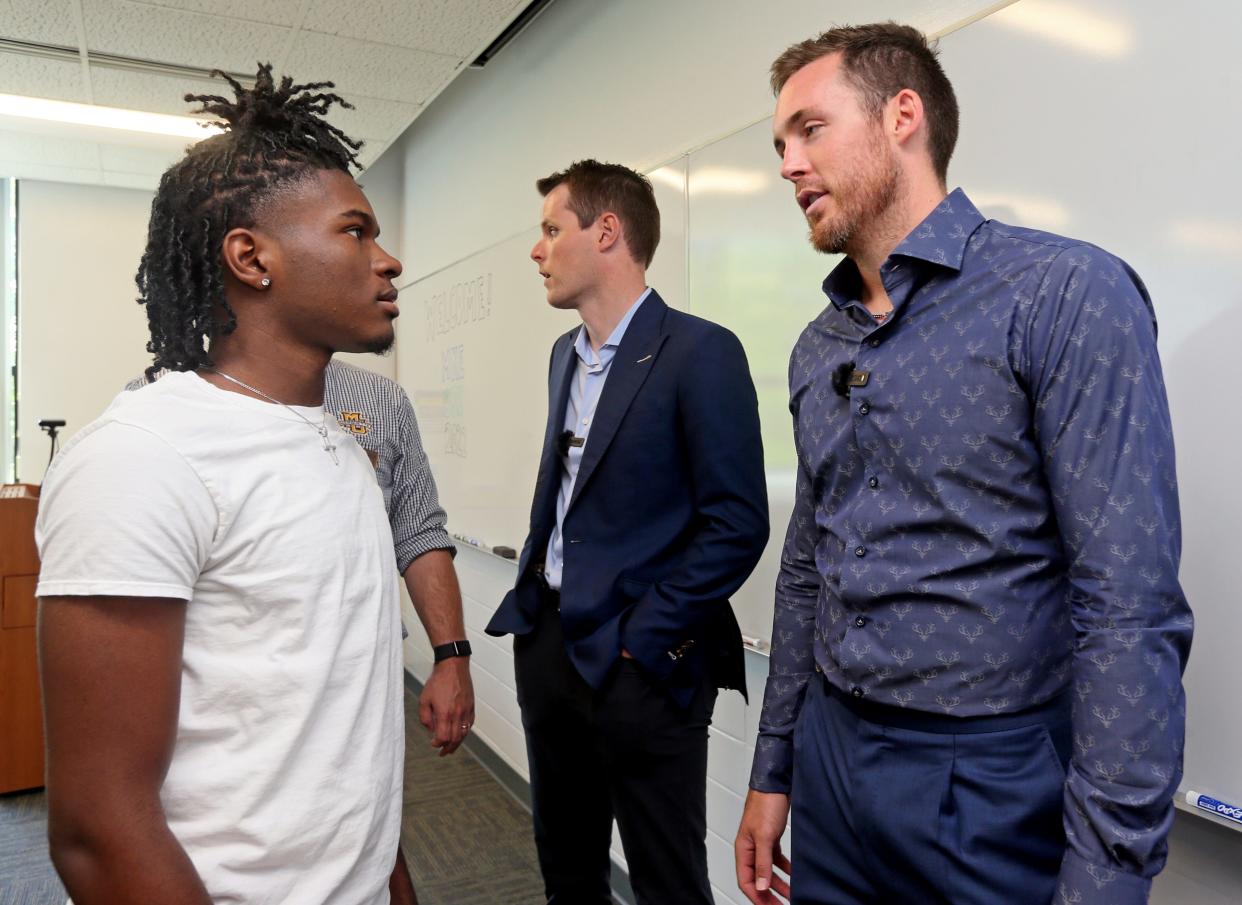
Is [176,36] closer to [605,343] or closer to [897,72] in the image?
[605,343]

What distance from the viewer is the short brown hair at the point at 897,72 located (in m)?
1.08

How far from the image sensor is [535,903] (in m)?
2.48

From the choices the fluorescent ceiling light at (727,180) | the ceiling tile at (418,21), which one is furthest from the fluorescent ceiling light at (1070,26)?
the ceiling tile at (418,21)

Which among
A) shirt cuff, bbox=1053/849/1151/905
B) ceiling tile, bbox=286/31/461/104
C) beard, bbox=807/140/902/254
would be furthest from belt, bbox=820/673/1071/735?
ceiling tile, bbox=286/31/461/104

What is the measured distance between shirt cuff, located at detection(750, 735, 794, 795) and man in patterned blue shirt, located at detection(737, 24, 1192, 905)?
3 cm

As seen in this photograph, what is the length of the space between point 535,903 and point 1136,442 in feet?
7.28

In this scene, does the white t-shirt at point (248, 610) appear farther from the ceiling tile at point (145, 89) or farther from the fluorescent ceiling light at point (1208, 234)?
the ceiling tile at point (145, 89)

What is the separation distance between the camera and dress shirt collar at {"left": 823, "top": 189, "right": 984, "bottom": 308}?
100 centimetres

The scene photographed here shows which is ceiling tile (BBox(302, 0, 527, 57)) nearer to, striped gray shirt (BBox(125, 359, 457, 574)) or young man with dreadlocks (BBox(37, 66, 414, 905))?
striped gray shirt (BBox(125, 359, 457, 574))

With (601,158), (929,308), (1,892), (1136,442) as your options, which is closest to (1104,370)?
(1136,442)

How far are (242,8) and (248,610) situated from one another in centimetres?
255

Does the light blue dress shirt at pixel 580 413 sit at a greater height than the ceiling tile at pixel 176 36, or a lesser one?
lesser

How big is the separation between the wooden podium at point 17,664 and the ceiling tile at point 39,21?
1.67m

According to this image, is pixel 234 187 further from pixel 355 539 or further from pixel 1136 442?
pixel 1136 442
